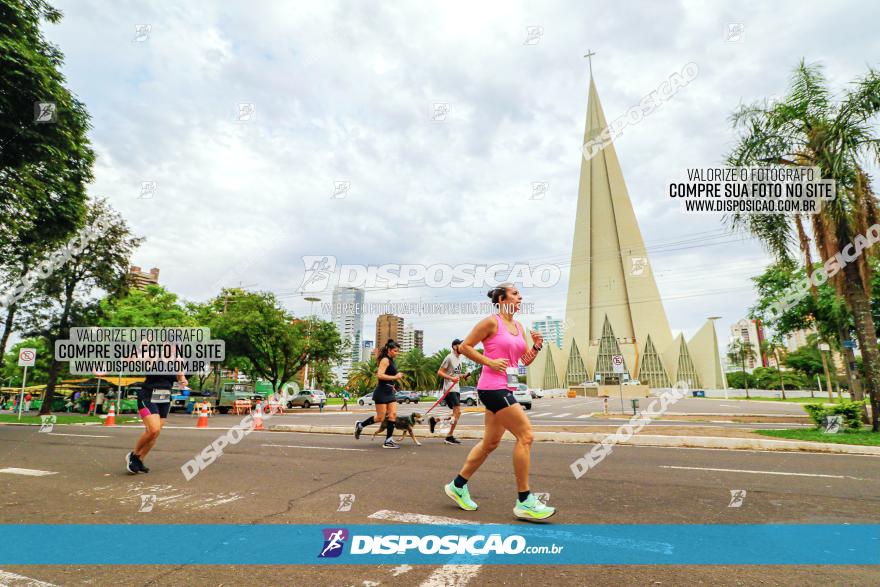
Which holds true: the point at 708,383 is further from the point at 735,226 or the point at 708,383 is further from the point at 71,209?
the point at 71,209

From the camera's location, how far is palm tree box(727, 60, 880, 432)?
34.8 ft

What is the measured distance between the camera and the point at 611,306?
8156 centimetres

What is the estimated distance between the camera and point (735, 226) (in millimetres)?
12570

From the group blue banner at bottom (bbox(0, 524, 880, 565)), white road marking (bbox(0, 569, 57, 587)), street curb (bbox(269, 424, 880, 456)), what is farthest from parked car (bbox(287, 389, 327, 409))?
white road marking (bbox(0, 569, 57, 587))

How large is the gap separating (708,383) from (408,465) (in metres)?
83.8

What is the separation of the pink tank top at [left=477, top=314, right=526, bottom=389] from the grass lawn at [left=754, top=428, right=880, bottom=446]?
8.93m

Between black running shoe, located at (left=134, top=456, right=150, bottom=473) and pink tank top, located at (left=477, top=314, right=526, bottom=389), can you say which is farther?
black running shoe, located at (left=134, top=456, right=150, bottom=473)

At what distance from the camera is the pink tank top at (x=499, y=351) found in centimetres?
407

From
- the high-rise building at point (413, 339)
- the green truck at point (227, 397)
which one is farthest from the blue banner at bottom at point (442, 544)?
the high-rise building at point (413, 339)

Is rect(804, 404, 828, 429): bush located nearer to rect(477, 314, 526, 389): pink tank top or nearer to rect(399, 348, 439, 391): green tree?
rect(477, 314, 526, 389): pink tank top

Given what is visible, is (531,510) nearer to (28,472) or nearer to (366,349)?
(28,472)

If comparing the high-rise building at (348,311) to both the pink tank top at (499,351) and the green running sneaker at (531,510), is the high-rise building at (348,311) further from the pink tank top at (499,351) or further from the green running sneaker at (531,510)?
the green running sneaker at (531,510)

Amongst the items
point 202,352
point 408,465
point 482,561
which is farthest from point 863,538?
point 202,352

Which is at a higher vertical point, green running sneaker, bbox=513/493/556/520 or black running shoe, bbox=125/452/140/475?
black running shoe, bbox=125/452/140/475
